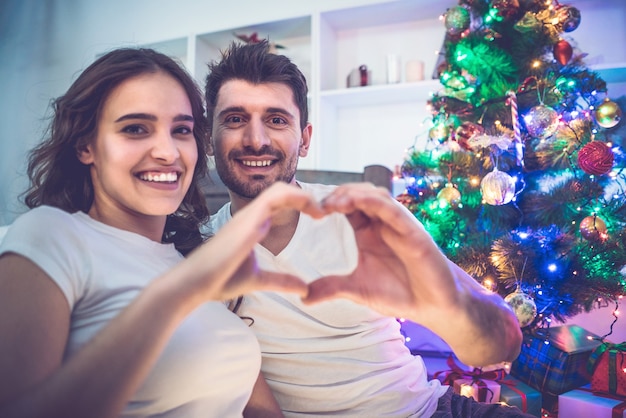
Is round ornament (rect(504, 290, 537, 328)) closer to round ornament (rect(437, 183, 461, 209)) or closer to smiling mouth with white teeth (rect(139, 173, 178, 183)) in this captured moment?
round ornament (rect(437, 183, 461, 209))

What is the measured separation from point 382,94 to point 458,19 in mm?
765

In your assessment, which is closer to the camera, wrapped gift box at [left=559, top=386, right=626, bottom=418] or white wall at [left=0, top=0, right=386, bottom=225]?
wrapped gift box at [left=559, top=386, right=626, bottom=418]

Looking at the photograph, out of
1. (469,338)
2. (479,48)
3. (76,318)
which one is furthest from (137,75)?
(479,48)

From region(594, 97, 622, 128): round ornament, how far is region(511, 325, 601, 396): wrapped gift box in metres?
0.75

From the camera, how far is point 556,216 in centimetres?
151

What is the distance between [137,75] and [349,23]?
6.73 feet

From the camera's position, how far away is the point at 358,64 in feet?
8.82

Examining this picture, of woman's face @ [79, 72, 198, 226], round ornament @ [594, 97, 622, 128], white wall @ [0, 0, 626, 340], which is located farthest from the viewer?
white wall @ [0, 0, 626, 340]

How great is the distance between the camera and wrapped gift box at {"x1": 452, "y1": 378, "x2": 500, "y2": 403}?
147cm

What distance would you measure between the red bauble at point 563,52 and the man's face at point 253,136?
1.03 metres

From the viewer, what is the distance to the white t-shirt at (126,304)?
24.4 inches

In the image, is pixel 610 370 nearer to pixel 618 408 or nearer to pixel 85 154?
pixel 618 408

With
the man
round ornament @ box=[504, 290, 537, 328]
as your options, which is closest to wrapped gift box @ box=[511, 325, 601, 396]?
round ornament @ box=[504, 290, 537, 328]

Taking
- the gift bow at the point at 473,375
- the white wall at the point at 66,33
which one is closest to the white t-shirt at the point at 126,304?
the gift bow at the point at 473,375
